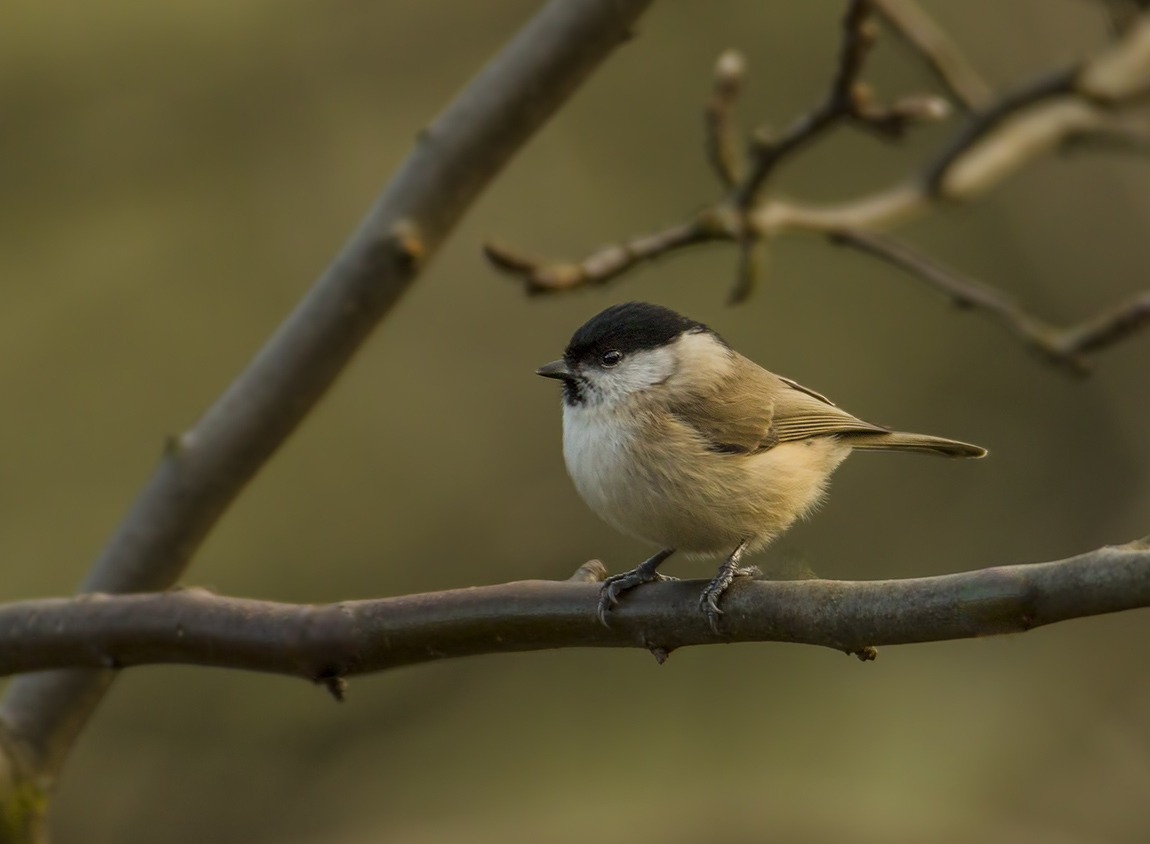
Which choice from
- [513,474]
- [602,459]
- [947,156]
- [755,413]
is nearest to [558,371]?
[602,459]

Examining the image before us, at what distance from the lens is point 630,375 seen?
10.5 feet

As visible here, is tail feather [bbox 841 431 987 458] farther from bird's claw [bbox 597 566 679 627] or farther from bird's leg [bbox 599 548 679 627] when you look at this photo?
bird's claw [bbox 597 566 679 627]

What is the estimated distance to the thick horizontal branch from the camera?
1.86m

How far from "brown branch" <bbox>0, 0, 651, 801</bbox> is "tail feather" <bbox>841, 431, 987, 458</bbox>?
127 cm

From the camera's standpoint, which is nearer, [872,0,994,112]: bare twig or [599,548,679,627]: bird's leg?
[599,548,679,627]: bird's leg

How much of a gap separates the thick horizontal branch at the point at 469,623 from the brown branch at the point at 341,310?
57 centimetres

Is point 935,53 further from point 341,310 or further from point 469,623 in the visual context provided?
point 469,623

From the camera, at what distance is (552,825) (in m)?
5.95

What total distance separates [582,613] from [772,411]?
131 cm

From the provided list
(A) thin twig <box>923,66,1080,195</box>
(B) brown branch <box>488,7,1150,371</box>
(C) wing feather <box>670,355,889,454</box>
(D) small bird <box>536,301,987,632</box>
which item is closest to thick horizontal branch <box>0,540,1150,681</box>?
(D) small bird <box>536,301,987,632</box>

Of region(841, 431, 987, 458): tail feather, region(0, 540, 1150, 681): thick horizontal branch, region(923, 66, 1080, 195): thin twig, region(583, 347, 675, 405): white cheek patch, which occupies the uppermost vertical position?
region(923, 66, 1080, 195): thin twig

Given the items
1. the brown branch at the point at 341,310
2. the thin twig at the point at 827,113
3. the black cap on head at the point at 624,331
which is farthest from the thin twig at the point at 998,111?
the brown branch at the point at 341,310

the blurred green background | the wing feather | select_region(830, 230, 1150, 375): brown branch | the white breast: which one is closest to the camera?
the white breast

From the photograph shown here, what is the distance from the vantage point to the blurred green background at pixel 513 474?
229 inches
